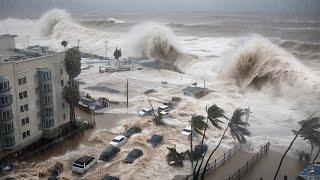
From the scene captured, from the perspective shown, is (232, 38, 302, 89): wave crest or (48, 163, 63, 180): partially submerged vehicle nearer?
(48, 163, 63, 180): partially submerged vehicle

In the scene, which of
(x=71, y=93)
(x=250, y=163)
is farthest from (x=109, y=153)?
(x=250, y=163)

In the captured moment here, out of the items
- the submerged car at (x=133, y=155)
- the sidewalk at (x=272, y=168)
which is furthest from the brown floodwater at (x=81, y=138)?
the sidewalk at (x=272, y=168)

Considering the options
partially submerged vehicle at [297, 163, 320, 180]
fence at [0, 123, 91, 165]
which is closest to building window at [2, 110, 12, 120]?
fence at [0, 123, 91, 165]

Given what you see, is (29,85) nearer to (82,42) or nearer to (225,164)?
(225,164)

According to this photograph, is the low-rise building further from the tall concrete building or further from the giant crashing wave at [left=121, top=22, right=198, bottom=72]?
the giant crashing wave at [left=121, top=22, right=198, bottom=72]

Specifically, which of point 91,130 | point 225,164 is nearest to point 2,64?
point 91,130

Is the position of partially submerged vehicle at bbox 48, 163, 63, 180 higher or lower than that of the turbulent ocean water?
lower
